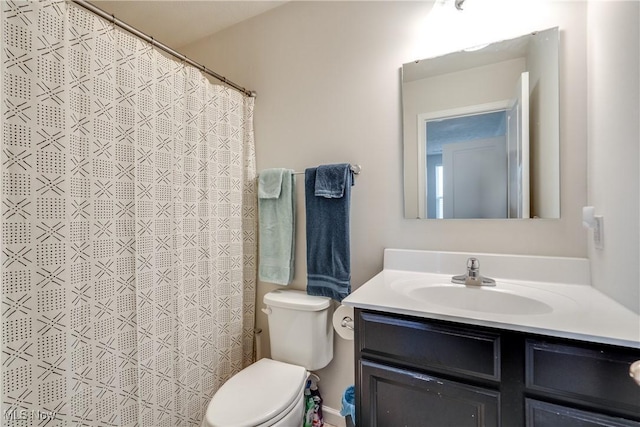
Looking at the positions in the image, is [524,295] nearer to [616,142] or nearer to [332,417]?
[616,142]

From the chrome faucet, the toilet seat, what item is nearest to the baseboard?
the toilet seat

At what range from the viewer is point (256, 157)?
177cm

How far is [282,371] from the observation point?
4.43ft

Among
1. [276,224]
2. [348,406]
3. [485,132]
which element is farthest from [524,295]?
[276,224]

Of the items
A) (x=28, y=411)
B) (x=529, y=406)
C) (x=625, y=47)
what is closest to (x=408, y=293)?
(x=529, y=406)

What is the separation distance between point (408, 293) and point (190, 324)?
41.6 inches

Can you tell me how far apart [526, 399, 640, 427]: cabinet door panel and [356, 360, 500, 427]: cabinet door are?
79mm

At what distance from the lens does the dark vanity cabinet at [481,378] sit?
26.1 inches

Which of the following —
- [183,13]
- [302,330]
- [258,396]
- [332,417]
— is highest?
[183,13]

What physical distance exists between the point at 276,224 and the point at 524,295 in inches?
47.3

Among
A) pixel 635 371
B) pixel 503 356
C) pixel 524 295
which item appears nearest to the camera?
pixel 635 371

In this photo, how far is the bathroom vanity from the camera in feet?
2.19

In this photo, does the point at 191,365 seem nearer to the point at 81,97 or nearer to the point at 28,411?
the point at 28,411

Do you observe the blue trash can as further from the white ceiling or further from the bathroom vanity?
the white ceiling
